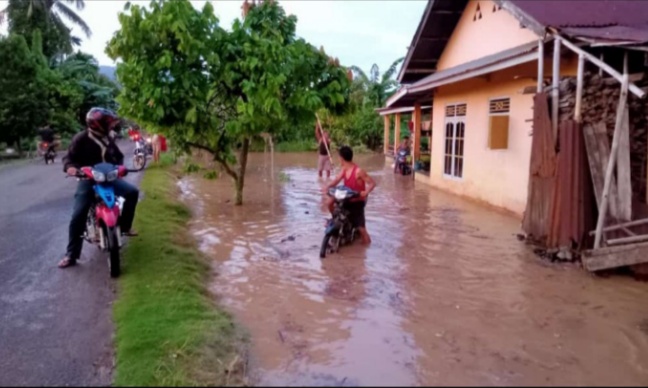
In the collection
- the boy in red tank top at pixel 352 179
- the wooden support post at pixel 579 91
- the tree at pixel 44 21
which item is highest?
the tree at pixel 44 21

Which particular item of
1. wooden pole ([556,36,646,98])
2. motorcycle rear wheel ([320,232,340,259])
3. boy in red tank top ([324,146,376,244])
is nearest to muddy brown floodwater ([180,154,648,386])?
motorcycle rear wheel ([320,232,340,259])

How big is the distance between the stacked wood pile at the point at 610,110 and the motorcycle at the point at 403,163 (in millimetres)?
12052

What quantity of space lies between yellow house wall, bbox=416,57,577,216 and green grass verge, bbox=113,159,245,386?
20.9ft

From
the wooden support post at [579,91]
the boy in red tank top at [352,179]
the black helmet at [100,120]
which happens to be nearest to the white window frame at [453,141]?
the wooden support post at [579,91]

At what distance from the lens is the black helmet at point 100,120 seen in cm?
673

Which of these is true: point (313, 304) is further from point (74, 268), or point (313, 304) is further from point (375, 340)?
point (74, 268)

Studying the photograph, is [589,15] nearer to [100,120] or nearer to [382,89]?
[100,120]

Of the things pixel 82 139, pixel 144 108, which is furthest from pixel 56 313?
pixel 144 108

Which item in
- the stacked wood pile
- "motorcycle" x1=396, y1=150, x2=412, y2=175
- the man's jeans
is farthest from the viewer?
"motorcycle" x1=396, y1=150, x2=412, y2=175

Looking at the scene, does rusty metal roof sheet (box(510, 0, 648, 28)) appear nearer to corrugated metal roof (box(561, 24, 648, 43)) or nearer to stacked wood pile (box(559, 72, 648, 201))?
corrugated metal roof (box(561, 24, 648, 43))

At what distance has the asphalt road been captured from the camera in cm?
439

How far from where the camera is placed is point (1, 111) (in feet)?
69.7

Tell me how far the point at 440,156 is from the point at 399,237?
23.5ft

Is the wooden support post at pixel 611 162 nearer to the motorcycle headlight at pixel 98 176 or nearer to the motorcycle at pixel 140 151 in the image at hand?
the motorcycle headlight at pixel 98 176
